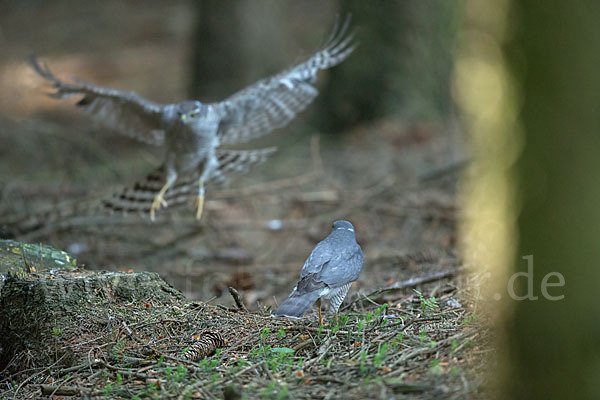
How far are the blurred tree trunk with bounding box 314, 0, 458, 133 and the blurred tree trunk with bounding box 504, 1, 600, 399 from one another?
29.3 ft

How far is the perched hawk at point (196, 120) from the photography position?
6672mm

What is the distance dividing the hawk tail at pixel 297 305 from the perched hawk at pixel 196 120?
3225 mm

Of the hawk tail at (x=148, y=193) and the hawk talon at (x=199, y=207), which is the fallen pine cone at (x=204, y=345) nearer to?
the hawk talon at (x=199, y=207)

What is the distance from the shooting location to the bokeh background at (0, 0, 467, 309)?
6.46 metres

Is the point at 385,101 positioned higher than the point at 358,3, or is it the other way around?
the point at 358,3

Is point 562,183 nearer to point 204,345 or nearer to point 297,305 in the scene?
point 297,305

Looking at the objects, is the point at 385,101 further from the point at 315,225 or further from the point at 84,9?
the point at 84,9

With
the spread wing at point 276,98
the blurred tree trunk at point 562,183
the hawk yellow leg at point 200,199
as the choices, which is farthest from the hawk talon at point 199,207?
the blurred tree trunk at point 562,183

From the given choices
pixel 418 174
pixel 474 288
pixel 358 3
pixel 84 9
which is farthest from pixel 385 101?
pixel 84 9

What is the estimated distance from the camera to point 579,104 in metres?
1.89

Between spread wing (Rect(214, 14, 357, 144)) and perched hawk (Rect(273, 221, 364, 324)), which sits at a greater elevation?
spread wing (Rect(214, 14, 357, 144))

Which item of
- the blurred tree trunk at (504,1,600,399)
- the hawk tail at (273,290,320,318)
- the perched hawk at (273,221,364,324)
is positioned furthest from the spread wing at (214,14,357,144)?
the blurred tree trunk at (504,1,600,399)

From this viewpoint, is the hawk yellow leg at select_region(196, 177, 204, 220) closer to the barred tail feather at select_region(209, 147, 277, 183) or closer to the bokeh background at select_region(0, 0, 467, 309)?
the barred tail feather at select_region(209, 147, 277, 183)

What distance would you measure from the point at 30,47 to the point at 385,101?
46.2ft
